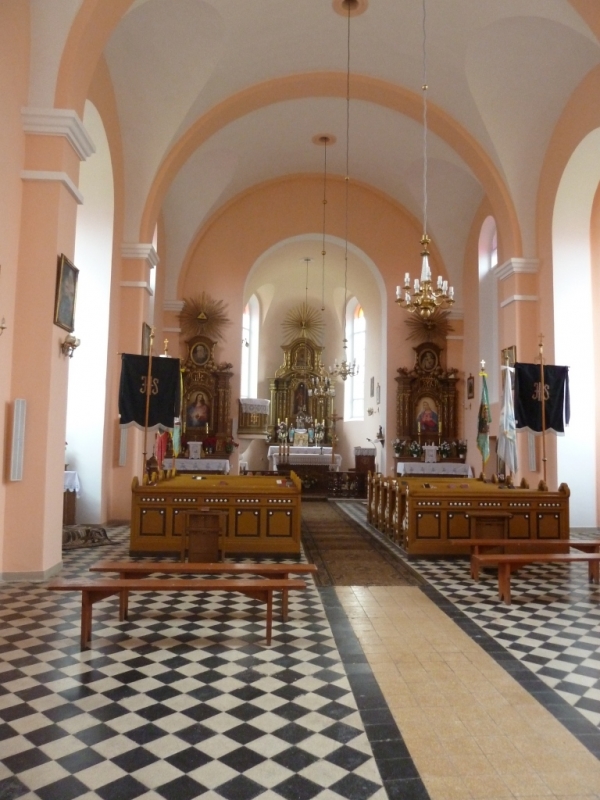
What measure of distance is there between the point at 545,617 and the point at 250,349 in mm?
16283

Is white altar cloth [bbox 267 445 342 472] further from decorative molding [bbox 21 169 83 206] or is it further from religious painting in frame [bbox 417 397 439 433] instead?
decorative molding [bbox 21 169 83 206]

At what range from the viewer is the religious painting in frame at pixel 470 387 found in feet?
48.1

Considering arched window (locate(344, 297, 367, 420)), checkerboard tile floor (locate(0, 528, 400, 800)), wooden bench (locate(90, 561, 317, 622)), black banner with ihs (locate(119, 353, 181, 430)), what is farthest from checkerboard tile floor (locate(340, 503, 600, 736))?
arched window (locate(344, 297, 367, 420))

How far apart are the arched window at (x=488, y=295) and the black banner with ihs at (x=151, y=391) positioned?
26.0ft

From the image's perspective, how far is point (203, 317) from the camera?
15.2m

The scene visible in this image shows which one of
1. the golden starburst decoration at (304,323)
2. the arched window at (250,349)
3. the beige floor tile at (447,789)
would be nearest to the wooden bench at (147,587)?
the beige floor tile at (447,789)

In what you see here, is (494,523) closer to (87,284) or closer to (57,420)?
(57,420)

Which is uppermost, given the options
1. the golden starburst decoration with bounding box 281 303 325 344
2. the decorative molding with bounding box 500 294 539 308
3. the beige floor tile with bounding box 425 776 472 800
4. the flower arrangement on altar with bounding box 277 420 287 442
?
the golden starburst decoration with bounding box 281 303 325 344

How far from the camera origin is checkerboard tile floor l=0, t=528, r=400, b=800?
9.01 feet

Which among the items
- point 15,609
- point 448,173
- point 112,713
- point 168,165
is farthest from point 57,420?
point 448,173

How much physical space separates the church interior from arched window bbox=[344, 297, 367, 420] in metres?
0.60

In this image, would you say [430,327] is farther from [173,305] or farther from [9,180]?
[9,180]

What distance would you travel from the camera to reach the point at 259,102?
11156 millimetres

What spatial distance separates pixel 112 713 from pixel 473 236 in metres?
13.5
